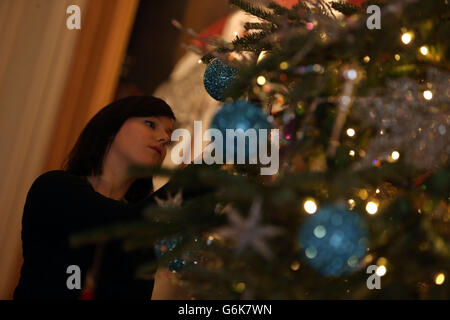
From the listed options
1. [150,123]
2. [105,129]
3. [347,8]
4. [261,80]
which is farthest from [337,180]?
[105,129]

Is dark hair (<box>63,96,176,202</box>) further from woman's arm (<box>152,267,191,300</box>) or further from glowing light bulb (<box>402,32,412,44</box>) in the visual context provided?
glowing light bulb (<box>402,32,412,44</box>)

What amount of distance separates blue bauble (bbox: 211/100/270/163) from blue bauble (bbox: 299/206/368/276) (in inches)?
8.8

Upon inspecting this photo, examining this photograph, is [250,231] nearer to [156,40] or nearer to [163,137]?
[163,137]

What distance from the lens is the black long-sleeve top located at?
50.7 inches

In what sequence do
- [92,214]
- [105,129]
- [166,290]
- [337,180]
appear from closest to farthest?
1. [337,180]
2. [92,214]
3. [105,129]
4. [166,290]

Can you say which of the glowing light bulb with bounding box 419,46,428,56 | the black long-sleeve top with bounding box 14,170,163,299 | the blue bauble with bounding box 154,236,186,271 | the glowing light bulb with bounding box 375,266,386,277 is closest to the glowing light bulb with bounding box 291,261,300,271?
the glowing light bulb with bounding box 375,266,386,277

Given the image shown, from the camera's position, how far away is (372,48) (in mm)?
826

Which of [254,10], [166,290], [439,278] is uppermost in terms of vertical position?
[254,10]

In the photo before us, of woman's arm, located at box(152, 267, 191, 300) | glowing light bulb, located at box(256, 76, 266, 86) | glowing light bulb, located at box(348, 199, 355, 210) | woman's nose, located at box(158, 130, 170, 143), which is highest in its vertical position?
woman's nose, located at box(158, 130, 170, 143)

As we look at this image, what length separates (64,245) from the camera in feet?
4.38

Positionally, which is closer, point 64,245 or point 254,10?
point 254,10

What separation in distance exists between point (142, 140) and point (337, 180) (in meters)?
0.99
